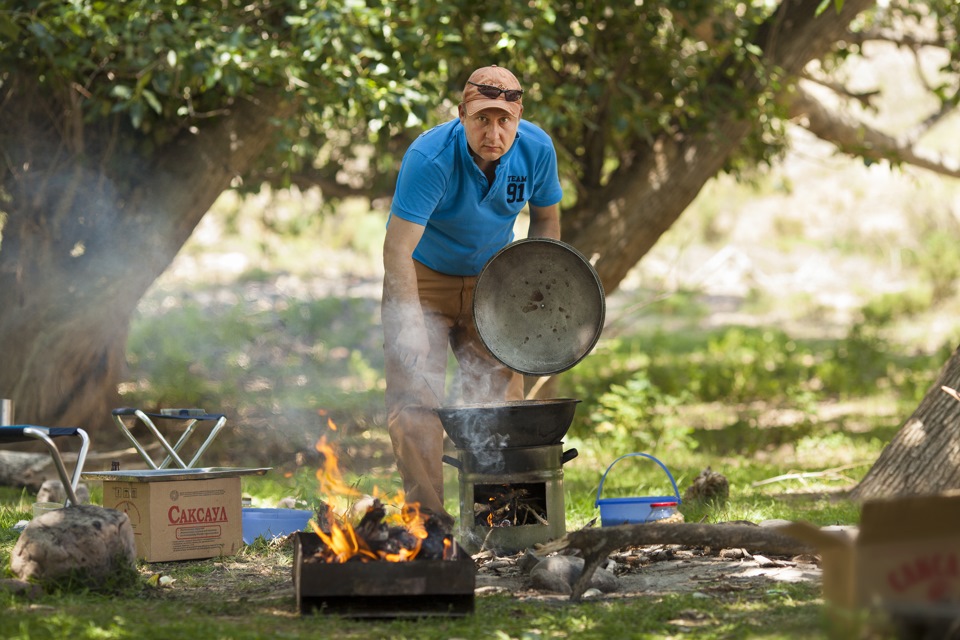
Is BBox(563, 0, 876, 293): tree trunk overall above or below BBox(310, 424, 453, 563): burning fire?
above

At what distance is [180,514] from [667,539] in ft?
6.16

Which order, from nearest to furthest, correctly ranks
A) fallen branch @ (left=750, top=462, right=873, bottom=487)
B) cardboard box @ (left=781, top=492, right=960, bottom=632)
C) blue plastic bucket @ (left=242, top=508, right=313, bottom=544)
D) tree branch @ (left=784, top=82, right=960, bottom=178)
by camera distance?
cardboard box @ (left=781, top=492, right=960, bottom=632)
blue plastic bucket @ (left=242, top=508, right=313, bottom=544)
fallen branch @ (left=750, top=462, right=873, bottom=487)
tree branch @ (left=784, top=82, right=960, bottom=178)

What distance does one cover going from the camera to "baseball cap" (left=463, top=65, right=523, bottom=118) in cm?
423

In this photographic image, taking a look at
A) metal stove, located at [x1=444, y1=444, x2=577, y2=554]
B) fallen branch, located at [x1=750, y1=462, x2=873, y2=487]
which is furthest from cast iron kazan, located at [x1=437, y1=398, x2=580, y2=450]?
fallen branch, located at [x1=750, y1=462, x2=873, y2=487]

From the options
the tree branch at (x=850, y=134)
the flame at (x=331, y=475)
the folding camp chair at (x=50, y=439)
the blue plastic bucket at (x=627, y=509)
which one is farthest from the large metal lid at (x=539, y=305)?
the tree branch at (x=850, y=134)

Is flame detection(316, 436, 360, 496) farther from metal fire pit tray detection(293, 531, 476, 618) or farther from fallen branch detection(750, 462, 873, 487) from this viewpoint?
fallen branch detection(750, 462, 873, 487)

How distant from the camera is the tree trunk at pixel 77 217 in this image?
7.23m

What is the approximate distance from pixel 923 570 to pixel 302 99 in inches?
199

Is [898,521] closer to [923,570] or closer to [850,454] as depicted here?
[923,570]

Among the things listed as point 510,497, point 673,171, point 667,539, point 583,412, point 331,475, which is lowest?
point 667,539

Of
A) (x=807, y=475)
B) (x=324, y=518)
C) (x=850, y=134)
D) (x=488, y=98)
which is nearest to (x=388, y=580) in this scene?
(x=324, y=518)

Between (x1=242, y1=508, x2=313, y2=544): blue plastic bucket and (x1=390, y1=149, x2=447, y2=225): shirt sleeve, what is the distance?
146 cm

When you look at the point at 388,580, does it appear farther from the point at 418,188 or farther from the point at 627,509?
the point at 418,188

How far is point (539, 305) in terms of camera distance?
4602 mm
